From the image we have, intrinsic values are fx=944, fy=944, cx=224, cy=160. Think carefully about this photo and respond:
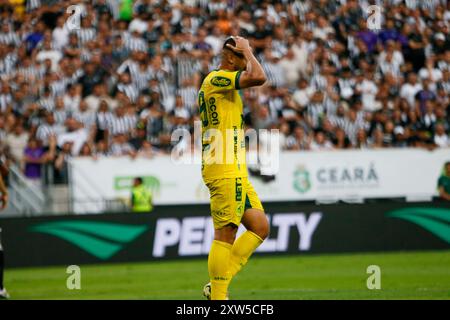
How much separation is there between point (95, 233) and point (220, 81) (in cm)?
957

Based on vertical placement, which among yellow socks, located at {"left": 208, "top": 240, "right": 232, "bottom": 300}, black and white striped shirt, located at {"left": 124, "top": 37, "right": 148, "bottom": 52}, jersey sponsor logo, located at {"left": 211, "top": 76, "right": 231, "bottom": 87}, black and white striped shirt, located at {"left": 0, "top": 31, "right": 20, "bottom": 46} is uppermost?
black and white striped shirt, located at {"left": 0, "top": 31, "right": 20, "bottom": 46}

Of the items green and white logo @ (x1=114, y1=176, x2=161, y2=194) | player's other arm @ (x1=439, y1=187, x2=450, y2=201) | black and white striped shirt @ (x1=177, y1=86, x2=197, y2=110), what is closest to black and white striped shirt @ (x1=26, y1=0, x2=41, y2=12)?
black and white striped shirt @ (x1=177, y1=86, x2=197, y2=110)

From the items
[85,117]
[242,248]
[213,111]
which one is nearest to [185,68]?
[85,117]

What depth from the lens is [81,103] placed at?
21141mm

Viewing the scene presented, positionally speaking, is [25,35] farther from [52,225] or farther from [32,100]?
[52,225]

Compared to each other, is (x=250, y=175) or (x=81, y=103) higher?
(x=81, y=103)

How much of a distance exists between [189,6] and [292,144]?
17.2ft

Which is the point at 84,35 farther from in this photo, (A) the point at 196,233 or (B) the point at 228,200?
(B) the point at 228,200

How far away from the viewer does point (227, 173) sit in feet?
32.2

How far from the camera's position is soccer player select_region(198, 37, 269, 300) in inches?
383

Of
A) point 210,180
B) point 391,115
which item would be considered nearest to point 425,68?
point 391,115

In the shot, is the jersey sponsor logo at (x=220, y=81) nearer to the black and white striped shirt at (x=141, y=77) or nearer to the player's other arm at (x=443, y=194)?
the player's other arm at (x=443, y=194)

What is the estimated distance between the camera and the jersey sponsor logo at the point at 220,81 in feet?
31.8

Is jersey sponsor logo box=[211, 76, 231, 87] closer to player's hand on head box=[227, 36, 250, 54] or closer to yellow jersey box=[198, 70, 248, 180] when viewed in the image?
yellow jersey box=[198, 70, 248, 180]
